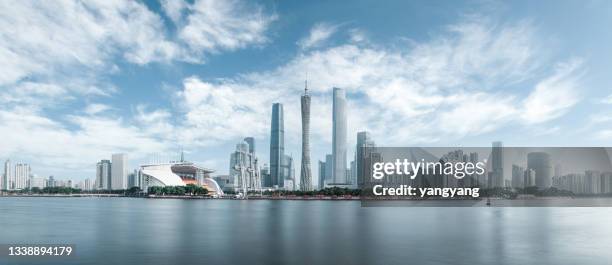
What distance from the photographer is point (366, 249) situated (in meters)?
39.3

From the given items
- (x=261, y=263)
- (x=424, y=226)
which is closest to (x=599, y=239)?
(x=424, y=226)

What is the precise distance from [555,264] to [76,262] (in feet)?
114

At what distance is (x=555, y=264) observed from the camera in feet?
114

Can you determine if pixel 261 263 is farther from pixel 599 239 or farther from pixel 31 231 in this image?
pixel 599 239

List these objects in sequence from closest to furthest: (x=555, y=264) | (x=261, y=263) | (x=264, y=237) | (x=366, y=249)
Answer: (x=261, y=263) < (x=555, y=264) < (x=366, y=249) < (x=264, y=237)

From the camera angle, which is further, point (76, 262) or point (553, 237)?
point (553, 237)

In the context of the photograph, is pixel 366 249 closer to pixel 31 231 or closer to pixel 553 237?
pixel 553 237

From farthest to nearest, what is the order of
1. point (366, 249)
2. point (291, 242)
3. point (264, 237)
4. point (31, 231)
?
point (31, 231) < point (264, 237) < point (291, 242) < point (366, 249)

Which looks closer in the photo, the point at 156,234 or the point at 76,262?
the point at 76,262

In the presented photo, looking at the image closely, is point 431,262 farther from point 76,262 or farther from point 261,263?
point 76,262

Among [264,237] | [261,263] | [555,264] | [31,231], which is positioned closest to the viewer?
[261,263]

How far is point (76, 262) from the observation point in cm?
3281

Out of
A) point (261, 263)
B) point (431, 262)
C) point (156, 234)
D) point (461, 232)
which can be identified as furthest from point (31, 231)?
point (461, 232)

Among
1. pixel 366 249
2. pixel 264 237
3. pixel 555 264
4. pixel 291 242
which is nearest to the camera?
pixel 555 264
